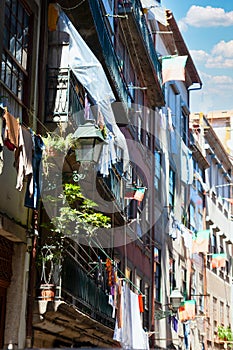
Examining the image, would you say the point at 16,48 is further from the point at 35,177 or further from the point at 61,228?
the point at 61,228

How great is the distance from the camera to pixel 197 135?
126 feet

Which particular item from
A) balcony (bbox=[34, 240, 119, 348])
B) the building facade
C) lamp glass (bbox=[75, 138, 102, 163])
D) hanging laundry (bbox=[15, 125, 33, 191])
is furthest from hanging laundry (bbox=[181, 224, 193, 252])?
hanging laundry (bbox=[15, 125, 33, 191])

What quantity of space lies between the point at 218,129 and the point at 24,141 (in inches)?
1475

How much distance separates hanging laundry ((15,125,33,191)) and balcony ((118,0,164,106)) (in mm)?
Result: 11491

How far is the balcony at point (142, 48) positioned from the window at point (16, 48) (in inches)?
332

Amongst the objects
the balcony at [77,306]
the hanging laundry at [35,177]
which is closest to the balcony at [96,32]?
the balcony at [77,306]

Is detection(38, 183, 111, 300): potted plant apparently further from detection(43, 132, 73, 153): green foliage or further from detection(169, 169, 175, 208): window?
→ detection(169, 169, 175, 208): window

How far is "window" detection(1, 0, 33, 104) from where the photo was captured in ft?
44.8

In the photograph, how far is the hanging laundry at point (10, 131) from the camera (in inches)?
439

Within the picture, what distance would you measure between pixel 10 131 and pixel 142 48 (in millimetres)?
13446

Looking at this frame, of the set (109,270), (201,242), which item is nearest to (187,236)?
(201,242)

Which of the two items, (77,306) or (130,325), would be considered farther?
(130,325)

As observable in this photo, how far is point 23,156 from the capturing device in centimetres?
1188

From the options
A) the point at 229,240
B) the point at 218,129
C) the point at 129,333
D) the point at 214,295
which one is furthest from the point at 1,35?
the point at 218,129
